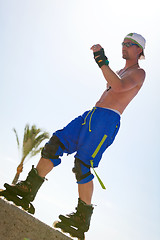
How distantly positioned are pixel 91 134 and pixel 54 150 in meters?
0.53

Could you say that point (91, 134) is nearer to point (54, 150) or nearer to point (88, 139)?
point (88, 139)

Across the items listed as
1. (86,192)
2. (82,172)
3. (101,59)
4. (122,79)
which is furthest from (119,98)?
(86,192)

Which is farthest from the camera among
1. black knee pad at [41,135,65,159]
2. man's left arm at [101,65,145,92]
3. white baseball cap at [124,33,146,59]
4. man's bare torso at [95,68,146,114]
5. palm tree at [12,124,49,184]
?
palm tree at [12,124,49,184]

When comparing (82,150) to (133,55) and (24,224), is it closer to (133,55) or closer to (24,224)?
(24,224)

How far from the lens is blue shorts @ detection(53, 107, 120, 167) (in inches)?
124

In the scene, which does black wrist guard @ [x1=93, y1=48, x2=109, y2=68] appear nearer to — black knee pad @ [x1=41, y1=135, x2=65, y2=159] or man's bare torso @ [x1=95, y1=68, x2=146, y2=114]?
man's bare torso @ [x1=95, y1=68, x2=146, y2=114]

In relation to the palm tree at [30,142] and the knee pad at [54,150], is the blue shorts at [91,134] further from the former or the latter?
the palm tree at [30,142]

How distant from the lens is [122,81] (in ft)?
10.1

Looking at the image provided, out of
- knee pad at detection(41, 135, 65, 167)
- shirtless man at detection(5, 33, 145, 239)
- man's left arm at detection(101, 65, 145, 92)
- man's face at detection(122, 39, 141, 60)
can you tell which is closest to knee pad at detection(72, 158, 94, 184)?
shirtless man at detection(5, 33, 145, 239)

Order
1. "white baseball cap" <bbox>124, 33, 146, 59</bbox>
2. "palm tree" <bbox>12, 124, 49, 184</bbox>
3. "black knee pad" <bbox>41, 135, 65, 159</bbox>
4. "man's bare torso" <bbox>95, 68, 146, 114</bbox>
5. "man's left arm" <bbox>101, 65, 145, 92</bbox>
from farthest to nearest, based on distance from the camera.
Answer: "palm tree" <bbox>12, 124, 49, 184</bbox>, "white baseball cap" <bbox>124, 33, 146, 59</bbox>, "man's bare torso" <bbox>95, 68, 146, 114</bbox>, "black knee pad" <bbox>41, 135, 65, 159</bbox>, "man's left arm" <bbox>101, 65, 145, 92</bbox>

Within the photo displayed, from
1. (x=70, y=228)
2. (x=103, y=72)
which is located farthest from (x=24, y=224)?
(x=103, y=72)

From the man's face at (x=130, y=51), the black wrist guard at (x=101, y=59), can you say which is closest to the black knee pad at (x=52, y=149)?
the black wrist guard at (x=101, y=59)

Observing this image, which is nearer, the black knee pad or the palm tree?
the black knee pad

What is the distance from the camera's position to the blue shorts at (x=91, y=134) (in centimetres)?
315
